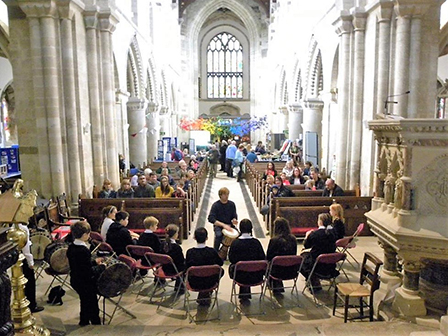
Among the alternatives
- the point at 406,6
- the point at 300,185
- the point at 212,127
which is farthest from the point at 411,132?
the point at 212,127

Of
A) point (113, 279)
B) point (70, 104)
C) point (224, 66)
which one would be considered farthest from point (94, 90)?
point (224, 66)

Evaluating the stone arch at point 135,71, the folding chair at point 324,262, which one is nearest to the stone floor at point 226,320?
the folding chair at point 324,262

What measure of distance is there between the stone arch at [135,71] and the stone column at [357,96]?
924 centimetres

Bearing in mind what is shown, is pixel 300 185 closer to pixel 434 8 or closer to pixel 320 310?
pixel 434 8

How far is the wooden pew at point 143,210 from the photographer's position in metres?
9.19

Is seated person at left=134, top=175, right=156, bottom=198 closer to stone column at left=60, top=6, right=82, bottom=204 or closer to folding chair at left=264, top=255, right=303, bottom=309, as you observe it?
stone column at left=60, top=6, right=82, bottom=204

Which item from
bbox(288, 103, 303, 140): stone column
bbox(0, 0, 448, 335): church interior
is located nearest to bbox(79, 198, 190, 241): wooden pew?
bbox(0, 0, 448, 335): church interior

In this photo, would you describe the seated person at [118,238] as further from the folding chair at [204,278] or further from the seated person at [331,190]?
the seated person at [331,190]

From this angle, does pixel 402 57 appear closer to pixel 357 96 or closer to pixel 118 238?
pixel 357 96

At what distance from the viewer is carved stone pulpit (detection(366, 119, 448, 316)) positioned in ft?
14.9

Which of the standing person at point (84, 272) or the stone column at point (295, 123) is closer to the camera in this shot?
the standing person at point (84, 272)

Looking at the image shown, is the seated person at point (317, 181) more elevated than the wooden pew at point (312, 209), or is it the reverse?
the seated person at point (317, 181)

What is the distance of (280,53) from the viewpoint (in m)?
26.7

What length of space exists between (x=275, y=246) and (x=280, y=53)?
22.7 m
